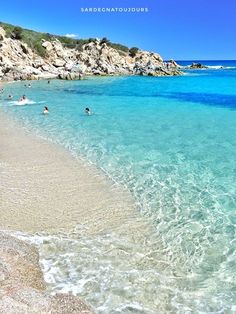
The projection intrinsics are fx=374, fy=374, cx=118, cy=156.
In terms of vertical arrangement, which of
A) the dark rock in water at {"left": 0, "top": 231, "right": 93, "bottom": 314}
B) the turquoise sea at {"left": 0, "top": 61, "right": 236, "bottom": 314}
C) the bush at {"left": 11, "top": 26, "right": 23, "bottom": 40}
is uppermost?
the bush at {"left": 11, "top": 26, "right": 23, "bottom": 40}

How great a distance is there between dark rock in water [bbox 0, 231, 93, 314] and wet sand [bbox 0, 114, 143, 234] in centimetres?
225

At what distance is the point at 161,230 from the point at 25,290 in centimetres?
561

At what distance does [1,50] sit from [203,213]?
3649 inches

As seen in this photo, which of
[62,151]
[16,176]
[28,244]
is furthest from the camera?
[62,151]

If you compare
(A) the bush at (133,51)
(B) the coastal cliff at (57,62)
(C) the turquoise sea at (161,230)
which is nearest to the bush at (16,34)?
(B) the coastal cliff at (57,62)

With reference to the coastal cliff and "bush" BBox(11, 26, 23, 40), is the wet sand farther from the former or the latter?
"bush" BBox(11, 26, 23, 40)

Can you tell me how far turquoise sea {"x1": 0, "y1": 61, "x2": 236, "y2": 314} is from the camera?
9.29 metres

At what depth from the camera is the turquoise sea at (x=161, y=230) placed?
9.29 m

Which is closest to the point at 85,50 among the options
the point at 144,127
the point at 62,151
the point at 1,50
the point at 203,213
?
the point at 1,50

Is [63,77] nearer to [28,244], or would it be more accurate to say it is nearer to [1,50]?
[1,50]

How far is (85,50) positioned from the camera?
129 m

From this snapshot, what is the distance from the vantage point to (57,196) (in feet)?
50.8

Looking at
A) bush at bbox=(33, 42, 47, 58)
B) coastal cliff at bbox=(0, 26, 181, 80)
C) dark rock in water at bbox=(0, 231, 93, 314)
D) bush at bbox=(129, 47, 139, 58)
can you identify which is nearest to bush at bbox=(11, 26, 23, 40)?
coastal cliff at bbox=(0, 26, 181, 80)

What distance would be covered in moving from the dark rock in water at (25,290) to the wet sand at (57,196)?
2.25m
